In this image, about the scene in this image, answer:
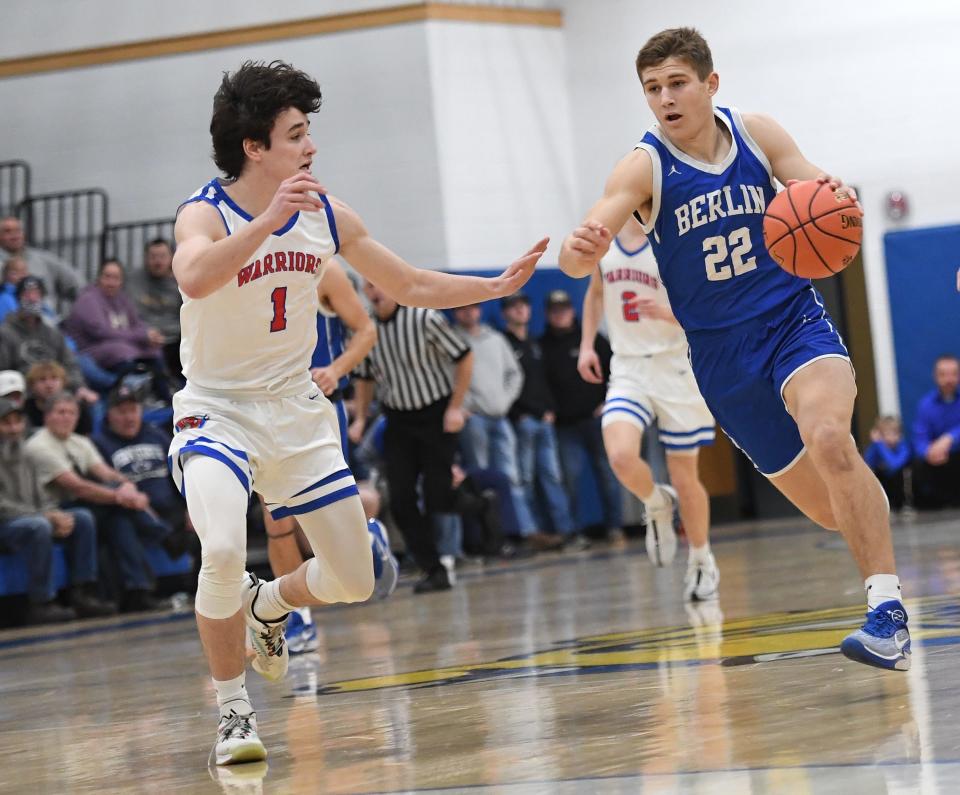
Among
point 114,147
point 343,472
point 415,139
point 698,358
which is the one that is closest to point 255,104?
point 343,472

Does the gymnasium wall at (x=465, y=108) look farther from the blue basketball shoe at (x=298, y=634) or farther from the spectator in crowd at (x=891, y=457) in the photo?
the blue basketball shoe at (x=298, y=634)

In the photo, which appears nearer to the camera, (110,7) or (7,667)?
(7,667)

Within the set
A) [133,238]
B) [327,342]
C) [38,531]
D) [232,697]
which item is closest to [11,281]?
[38,531]

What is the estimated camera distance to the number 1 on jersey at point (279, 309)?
4.73m

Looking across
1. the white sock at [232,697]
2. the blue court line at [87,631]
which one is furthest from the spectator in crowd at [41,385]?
the white sock at [232,697]

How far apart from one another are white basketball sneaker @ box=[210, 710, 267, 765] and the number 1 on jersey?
115cm

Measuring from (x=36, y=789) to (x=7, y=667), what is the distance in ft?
14.5

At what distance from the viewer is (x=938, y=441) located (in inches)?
583

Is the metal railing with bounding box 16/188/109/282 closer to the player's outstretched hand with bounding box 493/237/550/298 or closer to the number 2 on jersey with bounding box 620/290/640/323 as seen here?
the number 2 on jersey with bounding box 620/290/640/323

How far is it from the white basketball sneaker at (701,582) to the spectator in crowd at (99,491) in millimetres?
5179

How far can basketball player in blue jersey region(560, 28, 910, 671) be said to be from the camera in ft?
16.5

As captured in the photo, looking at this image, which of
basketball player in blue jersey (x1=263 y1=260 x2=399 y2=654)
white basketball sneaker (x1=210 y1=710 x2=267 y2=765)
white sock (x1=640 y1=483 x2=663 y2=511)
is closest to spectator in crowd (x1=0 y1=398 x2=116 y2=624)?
basketball player in blue jersey (x1=263 y1=260 x2=399 y2=654)

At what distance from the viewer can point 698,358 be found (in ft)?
17.4

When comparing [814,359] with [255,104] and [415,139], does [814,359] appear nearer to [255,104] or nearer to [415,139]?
[255,104]
